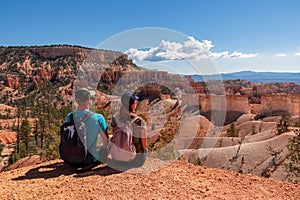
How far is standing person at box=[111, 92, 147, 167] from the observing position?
4.46m

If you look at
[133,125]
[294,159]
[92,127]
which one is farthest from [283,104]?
[92,127]

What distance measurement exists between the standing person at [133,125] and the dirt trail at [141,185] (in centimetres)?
18

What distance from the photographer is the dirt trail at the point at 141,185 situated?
11.4 ft

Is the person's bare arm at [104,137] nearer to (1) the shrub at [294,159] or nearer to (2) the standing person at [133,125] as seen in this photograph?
(2) the standing person at [133,125]

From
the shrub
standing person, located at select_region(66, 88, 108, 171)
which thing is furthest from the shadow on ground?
the shrub

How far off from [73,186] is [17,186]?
78cm

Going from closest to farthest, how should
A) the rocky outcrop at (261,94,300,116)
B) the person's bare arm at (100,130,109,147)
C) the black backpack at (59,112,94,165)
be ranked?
the black backpack at (59,112,94,165)
the person's bare arm at (100,130,109,147)
the rocky outcrop at (261,94,300,116)

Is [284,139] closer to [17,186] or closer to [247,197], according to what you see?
[247,197]

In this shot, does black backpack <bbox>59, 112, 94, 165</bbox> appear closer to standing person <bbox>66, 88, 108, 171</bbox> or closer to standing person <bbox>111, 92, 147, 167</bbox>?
standing person <bbox>66, 88, 108, 171</bbox>

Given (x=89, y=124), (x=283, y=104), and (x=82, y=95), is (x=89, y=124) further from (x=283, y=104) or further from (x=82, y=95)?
(x=283, y=104)

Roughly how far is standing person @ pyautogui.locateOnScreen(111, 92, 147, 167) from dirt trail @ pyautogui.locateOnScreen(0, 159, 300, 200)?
0.18 meters

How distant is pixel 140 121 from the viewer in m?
4.54

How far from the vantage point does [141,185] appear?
12.3ft

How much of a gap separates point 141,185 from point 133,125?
106 cm
